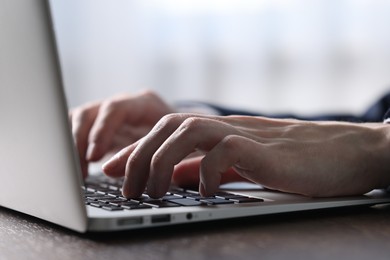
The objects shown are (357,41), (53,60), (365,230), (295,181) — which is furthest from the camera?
(357,41)

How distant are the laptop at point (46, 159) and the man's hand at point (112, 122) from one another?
0.43 metres

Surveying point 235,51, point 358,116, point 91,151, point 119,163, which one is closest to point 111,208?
point 119,163

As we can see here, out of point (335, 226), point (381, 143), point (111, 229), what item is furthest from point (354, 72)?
point (111, 229)

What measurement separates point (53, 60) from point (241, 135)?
0.28 meters

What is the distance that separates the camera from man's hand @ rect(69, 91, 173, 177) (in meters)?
1.00

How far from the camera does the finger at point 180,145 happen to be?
1.86ft

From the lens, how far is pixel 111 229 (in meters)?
0.45

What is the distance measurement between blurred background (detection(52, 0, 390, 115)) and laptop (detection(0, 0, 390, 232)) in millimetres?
1379

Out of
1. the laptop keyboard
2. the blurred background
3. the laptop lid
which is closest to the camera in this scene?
the laptop lid

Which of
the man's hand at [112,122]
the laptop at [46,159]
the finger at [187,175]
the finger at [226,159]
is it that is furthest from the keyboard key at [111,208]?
the man's hand at [112,122]

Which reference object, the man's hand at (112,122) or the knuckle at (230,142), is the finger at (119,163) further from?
the man's hand at (112,122)

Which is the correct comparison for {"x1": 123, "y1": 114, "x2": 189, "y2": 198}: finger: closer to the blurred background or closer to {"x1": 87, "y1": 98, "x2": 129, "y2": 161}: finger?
{"x1": 87, "y1": 98, "x2": 129, "y2": 161}: finger

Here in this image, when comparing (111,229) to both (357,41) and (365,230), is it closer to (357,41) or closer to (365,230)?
(365,230)

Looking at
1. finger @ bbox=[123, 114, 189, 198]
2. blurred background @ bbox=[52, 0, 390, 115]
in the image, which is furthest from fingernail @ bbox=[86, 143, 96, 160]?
blurred background @ bbox=[52, 0, 390, 115]
